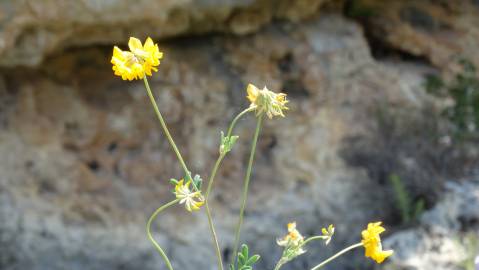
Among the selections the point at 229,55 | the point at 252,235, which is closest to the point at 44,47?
the point at 229,55

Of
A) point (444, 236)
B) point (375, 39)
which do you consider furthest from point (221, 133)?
point (375, 39)

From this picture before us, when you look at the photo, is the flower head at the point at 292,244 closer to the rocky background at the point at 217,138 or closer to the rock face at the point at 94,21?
the rocky background at the point at 217,138

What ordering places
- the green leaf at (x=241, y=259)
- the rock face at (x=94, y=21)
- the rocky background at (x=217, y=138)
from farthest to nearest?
the rocky background at (x=217, y=138) → the rock face at (x=94, y=21) → the green leaf at (x=241, y=259)

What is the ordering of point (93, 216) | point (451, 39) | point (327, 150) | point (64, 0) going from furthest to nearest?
1. point (451, 39)
2. point (327, 150)
3. point (93, 216)
4. point (64, 0)

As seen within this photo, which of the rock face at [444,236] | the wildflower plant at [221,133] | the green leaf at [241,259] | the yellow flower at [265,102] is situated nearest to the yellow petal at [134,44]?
the wildflower plant at [221,133]

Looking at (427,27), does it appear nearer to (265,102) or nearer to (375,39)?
(375,39)

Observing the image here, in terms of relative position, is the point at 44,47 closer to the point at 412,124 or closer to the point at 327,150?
the point at 327,150

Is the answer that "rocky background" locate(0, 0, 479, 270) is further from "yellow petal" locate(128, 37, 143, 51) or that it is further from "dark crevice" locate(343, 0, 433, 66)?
"yellow petal" locate(128, 37, 143, 51)
